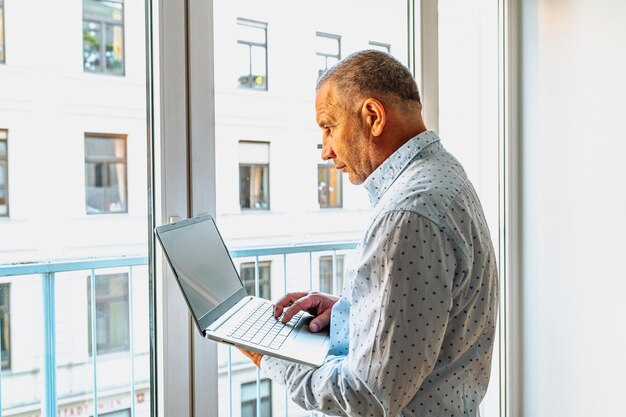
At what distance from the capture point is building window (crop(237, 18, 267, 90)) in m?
1.68

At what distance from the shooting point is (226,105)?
5.26ft

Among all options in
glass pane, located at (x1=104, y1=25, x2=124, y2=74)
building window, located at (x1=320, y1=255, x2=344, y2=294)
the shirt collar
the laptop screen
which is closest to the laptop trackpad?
the laptop screen

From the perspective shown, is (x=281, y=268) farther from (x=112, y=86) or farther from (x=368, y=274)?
(x=368, y=274)

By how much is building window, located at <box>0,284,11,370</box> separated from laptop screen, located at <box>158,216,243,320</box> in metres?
0.54

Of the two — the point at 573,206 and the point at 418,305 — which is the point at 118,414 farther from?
the point at 573,206

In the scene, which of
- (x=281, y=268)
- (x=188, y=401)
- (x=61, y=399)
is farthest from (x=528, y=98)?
(x=61, y=399)

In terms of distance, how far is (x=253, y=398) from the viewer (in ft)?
7.07

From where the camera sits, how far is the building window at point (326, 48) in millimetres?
1955

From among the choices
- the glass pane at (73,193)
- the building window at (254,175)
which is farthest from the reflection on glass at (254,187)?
the glass pane at (73,193)

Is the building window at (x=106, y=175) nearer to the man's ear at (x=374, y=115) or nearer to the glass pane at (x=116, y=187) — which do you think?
the glass pane at (x=116, y=187)

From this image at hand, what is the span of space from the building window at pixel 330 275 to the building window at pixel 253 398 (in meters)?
0.52

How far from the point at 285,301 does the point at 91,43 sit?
0.82m

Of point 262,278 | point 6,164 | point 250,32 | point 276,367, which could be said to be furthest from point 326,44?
point 276,367

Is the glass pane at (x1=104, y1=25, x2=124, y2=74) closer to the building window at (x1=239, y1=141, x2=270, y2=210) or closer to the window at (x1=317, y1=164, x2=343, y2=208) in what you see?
the building window at (x1=239, y1=141, x2=270, y2=210)
